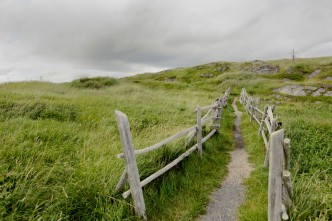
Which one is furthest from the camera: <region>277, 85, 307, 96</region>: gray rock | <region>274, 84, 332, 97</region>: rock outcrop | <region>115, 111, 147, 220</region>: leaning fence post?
<region>277, 85, 307, 96</region>: gray rock

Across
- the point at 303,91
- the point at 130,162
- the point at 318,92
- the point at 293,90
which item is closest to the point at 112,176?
the point at 130,162

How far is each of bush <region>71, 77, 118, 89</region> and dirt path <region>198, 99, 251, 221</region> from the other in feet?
75.7

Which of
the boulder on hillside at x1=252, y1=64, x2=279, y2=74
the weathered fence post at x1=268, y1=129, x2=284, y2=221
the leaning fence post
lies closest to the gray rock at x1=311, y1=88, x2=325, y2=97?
the weathered fence post at x1=268, y1=129, x2=284, y2=221

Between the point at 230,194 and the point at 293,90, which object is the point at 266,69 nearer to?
the point at 293,90

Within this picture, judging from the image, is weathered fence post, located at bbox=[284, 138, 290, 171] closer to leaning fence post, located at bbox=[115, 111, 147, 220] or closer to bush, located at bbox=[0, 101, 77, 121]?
leaning fence post, located at bbox=[115, 111, 147, 220]

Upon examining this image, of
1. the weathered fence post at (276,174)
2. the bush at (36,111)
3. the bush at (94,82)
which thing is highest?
the bush at (94,82)

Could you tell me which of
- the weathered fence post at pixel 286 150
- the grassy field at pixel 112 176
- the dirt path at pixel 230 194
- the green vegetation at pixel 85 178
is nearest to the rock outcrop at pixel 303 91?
the grassy field at pixel 112 176

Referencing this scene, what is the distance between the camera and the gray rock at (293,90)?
28.4 meters

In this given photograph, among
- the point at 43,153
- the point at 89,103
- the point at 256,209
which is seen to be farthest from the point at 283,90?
the point at 43,153

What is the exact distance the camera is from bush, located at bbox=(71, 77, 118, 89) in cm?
2761

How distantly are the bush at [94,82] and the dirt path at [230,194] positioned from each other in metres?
23.1

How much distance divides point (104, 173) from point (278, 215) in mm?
2972

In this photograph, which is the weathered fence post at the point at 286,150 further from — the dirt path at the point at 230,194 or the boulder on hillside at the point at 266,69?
the boulder on hillside at the point at 266,69

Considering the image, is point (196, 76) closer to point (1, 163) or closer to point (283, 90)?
point (283, 90)
